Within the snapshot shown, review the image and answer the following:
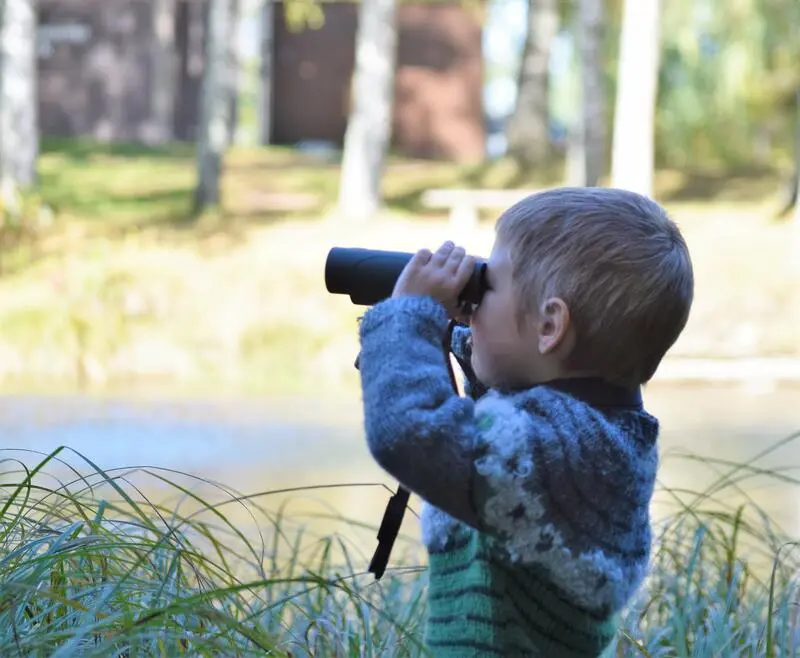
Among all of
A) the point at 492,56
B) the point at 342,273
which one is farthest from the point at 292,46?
the point at 492,56

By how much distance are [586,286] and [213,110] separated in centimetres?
1208

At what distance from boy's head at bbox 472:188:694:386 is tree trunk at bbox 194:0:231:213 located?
11819 mm

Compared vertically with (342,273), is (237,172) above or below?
below

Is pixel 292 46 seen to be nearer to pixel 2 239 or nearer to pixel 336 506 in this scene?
pixel 2 239

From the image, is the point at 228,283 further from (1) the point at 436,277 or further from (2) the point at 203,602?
(1) the point at 436,277

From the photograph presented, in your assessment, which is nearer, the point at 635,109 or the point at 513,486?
the point at 513,486

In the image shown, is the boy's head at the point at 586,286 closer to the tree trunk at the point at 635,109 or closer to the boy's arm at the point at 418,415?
the boy's arm at the point at 418,415

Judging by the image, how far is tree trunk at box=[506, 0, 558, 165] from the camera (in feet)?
56.3

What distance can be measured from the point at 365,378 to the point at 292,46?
19.1 m

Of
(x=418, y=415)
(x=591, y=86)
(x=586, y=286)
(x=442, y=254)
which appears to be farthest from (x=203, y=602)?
(x=591, y=86)

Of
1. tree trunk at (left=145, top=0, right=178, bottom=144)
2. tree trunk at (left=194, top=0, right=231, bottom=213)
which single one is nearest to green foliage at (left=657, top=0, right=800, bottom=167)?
tree trunk at (left=194, top=0, right=231, bottom=213)

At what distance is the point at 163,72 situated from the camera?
19.9 metres

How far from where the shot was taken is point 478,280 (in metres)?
1.82

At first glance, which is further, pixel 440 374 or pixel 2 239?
pixel 2 239
